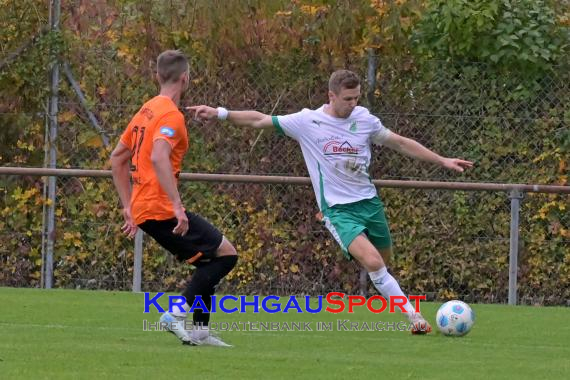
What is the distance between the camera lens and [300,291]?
1320 centimetres

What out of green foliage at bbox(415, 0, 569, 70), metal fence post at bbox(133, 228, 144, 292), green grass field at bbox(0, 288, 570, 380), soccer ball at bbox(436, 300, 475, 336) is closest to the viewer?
green grass field at bbox(0, 288, 570, 380)

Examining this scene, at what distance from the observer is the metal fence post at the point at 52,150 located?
13555 millimetres

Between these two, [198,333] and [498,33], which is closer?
[198,333]

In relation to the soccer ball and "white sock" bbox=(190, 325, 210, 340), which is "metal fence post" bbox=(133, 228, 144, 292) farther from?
"white sock" bbox=(190, 325, 210, 340)

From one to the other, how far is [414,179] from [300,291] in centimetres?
157

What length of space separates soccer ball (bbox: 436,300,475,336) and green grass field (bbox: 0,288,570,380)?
73 millimetres

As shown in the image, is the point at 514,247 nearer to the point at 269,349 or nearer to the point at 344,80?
the point at 344,80

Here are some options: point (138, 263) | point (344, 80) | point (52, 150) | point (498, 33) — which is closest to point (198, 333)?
point (344, 80)

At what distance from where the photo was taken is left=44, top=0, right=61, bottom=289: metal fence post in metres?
13.6

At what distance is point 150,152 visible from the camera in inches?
309

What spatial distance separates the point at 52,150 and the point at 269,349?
6422 millimetres

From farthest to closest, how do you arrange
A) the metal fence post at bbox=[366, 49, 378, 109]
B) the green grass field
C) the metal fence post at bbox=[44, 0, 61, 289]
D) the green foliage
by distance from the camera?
the metal fence post at bbox=[44, 0, 61, 289], the metal fence post at bbox=[366, 49, 378, 109], the green foliage, the green grass field

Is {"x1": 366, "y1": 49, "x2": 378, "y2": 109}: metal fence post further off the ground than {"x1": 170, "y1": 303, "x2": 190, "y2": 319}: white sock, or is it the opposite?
{"x1": 366, "y1": 49, "x2": 378, "y2": 109}: metal fence post

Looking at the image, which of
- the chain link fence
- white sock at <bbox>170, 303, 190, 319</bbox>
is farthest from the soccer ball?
the chain link fence
